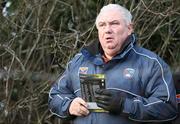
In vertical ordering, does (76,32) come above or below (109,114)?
above

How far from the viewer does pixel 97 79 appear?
143 inches

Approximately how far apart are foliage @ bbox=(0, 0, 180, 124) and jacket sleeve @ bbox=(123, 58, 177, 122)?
2.12 m

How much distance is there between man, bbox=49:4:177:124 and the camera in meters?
3.59

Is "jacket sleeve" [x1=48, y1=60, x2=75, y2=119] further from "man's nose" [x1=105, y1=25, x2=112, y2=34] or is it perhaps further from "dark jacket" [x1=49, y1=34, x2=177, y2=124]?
"man's nose" [x1=105, y1=25, x2=112, y2=34]

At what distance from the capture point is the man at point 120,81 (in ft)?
11.8

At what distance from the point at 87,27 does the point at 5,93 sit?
1.22m

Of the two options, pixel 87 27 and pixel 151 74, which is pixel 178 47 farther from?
pixel 151 74

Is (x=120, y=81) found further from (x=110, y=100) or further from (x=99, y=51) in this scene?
(x=99, y=51)

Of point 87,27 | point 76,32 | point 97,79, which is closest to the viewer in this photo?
point 97,79

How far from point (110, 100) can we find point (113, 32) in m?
0.51

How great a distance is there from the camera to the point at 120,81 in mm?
3715

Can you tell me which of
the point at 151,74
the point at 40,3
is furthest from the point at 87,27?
the point at 151,74

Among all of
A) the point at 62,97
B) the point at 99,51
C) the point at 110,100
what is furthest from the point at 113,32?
the point at 62,97

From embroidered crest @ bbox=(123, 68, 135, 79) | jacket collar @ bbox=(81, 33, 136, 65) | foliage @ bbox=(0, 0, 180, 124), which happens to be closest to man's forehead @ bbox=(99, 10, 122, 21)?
jacket collar @ bbox=(81, 33, 136, 65)
